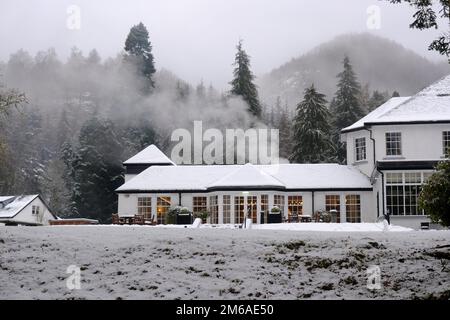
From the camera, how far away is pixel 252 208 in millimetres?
40344

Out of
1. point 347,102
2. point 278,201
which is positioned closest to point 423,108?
point 278,201

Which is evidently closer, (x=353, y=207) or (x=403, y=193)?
(x=403, y=193)

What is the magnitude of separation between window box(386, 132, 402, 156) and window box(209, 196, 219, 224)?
11203 millimetres

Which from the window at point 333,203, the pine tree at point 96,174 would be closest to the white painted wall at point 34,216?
the pine tree at point 96,174

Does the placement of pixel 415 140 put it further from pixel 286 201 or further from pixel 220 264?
pixel 220 264

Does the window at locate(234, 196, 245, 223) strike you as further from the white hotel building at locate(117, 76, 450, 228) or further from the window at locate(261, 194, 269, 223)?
the window at locate(261, 194, 269, 223)

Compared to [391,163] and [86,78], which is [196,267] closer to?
[391,163]

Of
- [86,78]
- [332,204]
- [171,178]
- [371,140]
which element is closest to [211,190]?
[171,178]

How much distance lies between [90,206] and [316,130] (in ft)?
76.0

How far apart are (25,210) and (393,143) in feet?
116

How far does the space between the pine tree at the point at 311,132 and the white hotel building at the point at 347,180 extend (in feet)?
60.7

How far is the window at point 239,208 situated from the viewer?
40.2 m

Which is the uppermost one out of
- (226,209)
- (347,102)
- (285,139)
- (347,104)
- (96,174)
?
(347,102)

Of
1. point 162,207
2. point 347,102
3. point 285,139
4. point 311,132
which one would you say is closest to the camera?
point 162,207
